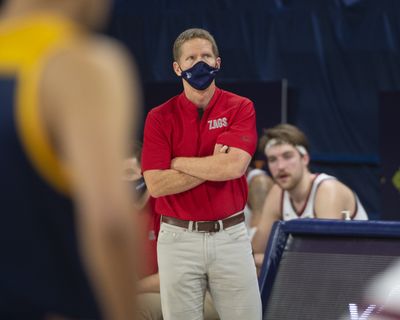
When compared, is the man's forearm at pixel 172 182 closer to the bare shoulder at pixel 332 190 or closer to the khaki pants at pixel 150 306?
the khaki pants at pixel 150 306

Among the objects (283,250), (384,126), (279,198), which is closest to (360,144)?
(384,126)

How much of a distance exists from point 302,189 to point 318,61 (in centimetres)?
347

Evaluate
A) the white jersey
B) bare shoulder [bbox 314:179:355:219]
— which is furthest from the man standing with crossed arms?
the white jersey

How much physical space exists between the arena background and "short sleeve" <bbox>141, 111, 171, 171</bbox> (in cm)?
453

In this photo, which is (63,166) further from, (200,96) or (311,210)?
(311,210)

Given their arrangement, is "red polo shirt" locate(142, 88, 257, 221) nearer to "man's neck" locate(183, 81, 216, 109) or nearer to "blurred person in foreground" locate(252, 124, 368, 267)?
"man's neck" locate(183, 81, 216, 109)

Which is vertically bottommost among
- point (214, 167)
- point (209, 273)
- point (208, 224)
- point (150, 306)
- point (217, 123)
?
point (150, 306)

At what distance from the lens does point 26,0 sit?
1426 millimetres

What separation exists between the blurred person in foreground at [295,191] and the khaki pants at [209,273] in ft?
5.00

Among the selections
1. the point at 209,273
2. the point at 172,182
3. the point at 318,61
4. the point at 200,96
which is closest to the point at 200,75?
the point at 200,96

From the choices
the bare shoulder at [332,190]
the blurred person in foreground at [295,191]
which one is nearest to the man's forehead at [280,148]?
the blurred person in foreground at [295,191]

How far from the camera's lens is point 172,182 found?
4641 millimetres

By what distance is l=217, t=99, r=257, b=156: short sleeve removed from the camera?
4.73m

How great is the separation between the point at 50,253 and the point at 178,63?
356cm
